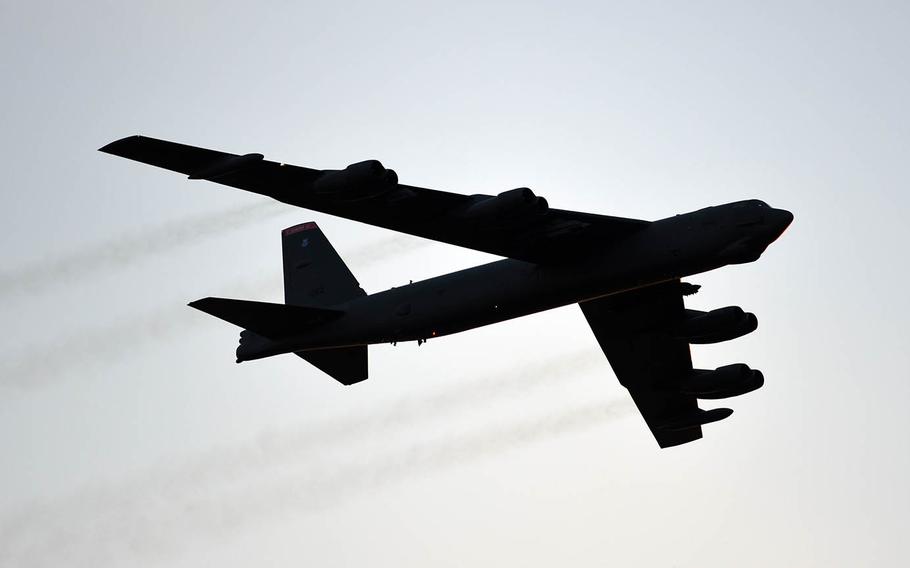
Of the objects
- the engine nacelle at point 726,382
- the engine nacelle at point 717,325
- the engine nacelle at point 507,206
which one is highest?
the engine nacelle at point 507,206

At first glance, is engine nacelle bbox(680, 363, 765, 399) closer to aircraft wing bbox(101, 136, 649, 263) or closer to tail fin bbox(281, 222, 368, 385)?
aircraft wing bbox(101, 136, 649, 263)

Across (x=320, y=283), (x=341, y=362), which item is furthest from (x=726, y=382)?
(x=320, y=283)

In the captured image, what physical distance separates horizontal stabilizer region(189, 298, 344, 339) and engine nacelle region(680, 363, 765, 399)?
13057mm

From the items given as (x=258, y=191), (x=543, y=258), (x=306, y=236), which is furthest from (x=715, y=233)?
(x=306, y=236)

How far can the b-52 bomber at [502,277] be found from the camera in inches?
1378

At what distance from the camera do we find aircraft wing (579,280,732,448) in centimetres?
4341

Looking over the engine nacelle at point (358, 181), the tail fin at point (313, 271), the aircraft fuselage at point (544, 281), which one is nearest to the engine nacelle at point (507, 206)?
the engine nacelle at point (358, 181)

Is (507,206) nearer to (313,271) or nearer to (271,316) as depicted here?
(271,316)

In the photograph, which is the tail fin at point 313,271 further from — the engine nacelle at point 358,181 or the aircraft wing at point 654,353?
the engine nacelle at point 358,181

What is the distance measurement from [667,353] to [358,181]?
16372 mm

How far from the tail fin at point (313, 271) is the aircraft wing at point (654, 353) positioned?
27.6 feet

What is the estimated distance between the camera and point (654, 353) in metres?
45.3

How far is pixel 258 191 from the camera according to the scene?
35.9 meters

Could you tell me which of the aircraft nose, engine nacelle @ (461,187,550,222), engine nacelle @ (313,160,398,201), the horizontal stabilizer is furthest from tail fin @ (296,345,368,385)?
the aircraft nose
